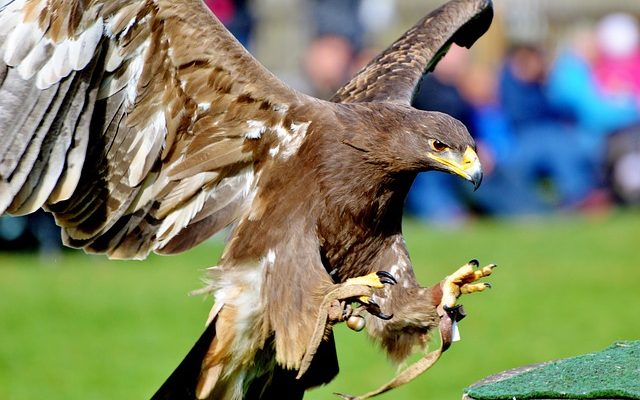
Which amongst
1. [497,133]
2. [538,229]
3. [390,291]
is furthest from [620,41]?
[390,291]

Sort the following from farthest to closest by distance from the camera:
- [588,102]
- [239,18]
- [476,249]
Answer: [588,102] < [239,18] < [476,249]

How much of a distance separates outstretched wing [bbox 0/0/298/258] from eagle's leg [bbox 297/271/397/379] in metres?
0.82

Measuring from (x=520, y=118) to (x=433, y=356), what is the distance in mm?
11863

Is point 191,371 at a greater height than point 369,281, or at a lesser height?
lesser

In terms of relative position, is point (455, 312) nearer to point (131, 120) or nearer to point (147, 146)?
point (147, 146)

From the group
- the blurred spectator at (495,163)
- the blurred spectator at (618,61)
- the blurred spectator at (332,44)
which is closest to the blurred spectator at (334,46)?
the blurred spectator at (332,44)

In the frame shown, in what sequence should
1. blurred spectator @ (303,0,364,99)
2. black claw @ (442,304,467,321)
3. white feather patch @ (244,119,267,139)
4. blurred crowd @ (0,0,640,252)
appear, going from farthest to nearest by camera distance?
blurred crowd @ (0,0,640,252) → blurred spectator @ (303,0,364,99) → white feather patch @ (244,119,267,139) → black claw @ (442,304,467,321)

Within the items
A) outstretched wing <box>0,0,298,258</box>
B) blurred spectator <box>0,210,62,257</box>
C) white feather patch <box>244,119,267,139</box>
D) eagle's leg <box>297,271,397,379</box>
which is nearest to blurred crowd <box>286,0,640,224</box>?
blurred spectator <box>0,210,62,257</box>

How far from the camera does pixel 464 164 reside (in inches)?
268

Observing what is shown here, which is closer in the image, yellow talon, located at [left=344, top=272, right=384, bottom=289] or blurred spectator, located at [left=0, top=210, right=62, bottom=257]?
yellow talon, located at [left=344, top=272, right=384, bottom=289]

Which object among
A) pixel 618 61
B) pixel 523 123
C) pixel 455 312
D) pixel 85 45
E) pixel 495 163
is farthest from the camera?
pixel 618 61

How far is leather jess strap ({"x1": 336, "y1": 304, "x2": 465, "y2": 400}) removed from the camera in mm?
6629

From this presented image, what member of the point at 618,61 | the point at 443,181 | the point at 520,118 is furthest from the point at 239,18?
the point at 618,61

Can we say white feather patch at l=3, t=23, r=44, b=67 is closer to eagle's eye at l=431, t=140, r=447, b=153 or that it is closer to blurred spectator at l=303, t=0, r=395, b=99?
eagle's eye at l=431, t=140, r=447, b=153
